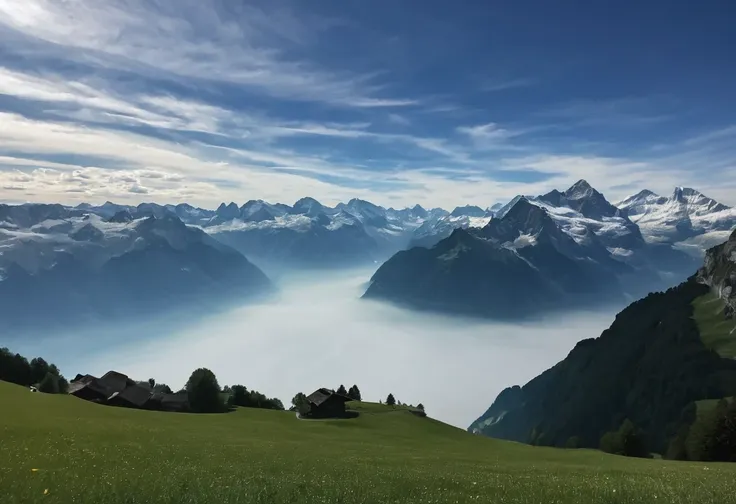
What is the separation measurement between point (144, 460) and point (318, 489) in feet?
42.4

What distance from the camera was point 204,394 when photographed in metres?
115

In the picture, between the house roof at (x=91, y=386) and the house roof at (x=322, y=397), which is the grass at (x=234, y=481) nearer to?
the house roof at (x=322, y=397)

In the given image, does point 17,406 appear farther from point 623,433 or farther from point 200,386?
point 623,433

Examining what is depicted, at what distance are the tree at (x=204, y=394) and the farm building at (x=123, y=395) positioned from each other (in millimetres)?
5023

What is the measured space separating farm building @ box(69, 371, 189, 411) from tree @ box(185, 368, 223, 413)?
5.02 metres

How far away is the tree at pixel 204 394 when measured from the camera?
375 feet

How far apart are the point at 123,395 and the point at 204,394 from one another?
20398 millimetres

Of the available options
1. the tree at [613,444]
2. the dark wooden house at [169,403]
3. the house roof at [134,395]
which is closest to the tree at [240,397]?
the dark wooden house at [169,403]

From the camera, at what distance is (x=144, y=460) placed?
2672cm

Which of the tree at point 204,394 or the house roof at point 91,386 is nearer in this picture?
the tree at point 204,394

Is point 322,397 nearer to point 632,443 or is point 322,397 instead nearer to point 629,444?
point 629,444

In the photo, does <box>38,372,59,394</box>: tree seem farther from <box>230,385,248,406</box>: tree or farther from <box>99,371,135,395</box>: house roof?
<box>230,385,248,406</box>: tree

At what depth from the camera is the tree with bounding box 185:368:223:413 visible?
114 metres

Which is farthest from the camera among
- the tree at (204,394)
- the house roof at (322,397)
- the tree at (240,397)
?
the tree at (240,397)
